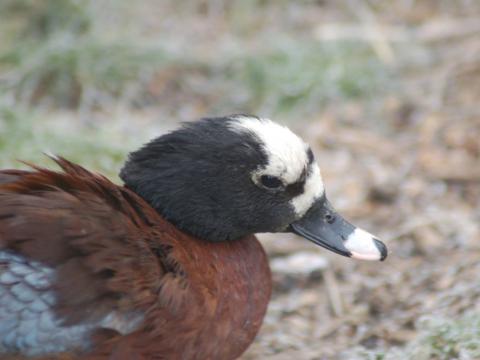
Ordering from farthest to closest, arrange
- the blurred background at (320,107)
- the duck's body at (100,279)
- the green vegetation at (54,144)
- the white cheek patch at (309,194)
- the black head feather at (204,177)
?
1. the green vegetation at (54,144)
2. the blurred background at (320,107)
3. the white cheek patch at (309,194)
4. the black head feather at (204,177)
5. the duck's body at (100,279)

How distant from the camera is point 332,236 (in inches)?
152

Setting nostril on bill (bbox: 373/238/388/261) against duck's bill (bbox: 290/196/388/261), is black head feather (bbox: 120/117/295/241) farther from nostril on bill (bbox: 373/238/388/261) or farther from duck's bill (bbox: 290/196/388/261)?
nostril on bill (bbox: 373/238/388/261)

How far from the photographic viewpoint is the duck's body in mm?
3137

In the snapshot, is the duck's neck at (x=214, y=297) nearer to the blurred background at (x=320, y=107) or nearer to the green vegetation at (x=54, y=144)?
the blurred background at (x=320, y=107)

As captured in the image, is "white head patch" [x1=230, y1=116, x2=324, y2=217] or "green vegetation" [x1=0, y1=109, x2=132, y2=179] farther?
"green vegetation" [x1=0, y1=109, x2=132, y2=179]

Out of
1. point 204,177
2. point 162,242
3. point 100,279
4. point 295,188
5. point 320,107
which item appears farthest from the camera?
point 320,107

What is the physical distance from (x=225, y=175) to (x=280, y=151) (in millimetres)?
221

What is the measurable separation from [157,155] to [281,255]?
1822mm

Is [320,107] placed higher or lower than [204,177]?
higher

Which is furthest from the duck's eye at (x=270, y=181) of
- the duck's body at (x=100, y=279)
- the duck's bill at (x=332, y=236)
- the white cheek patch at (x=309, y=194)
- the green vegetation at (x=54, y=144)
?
the green vegetation at (x=54, y=144)

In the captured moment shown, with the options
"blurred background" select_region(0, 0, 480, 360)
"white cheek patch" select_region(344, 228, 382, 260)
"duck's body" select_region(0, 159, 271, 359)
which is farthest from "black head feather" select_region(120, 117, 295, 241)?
"blurred background" select_region(0, 0, 480, 360)

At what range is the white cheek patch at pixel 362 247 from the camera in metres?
3.84

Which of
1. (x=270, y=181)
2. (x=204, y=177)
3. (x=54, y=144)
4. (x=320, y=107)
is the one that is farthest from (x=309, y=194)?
(x=320, y=107)

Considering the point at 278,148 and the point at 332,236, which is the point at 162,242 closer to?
the point at 278,148
